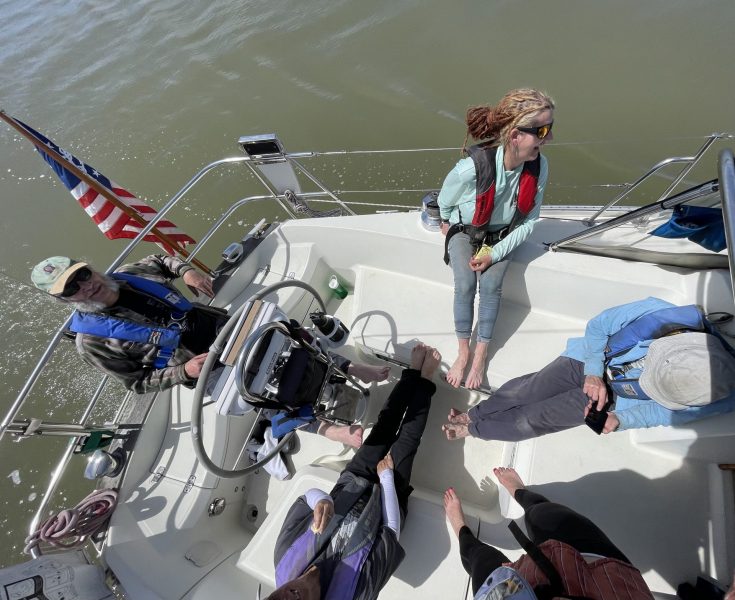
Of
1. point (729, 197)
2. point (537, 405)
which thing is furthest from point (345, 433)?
point (729, 197)

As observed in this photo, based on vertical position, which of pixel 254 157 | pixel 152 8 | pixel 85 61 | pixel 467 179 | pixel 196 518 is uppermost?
pixel 152 8

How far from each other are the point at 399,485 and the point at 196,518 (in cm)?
107

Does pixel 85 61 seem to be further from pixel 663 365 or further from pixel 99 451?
pixel 663 365

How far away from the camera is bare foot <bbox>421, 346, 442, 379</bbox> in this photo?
2.23 meters

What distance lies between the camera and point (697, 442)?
1.63m

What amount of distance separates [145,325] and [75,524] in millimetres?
915

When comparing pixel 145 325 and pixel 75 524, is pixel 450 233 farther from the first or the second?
pixel 75 524

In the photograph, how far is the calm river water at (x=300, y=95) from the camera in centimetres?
455

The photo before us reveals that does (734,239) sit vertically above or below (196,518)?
above

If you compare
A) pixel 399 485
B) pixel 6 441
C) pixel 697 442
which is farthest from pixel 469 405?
pixel 6 441

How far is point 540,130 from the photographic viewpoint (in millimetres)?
1649

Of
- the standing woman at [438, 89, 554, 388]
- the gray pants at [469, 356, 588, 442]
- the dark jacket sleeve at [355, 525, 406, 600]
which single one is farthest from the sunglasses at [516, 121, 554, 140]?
the dark jacket sleeve at [355, 525, 406, 600]

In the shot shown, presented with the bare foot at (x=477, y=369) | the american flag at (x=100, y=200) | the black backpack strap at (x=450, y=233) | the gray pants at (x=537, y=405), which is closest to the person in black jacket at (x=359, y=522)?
the bare foot at (x=477, y=369)

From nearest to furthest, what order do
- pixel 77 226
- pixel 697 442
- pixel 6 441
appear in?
pixel 697 442 < pixel 6 441 < pixel 77 226
